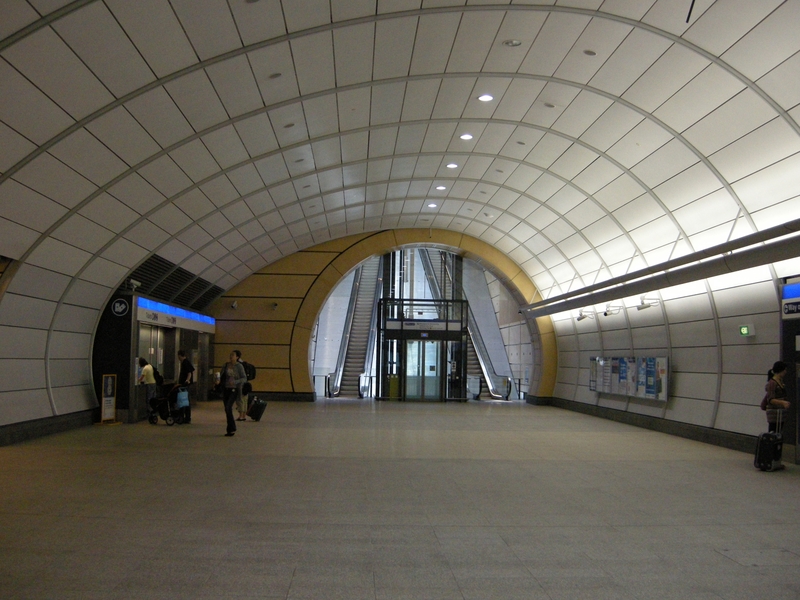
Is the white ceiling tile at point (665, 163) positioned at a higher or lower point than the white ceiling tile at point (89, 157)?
higher

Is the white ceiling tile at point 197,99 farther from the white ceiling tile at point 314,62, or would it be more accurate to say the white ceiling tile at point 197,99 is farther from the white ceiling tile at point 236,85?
the white ceiling tile at point 314,62

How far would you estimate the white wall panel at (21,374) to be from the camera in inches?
478

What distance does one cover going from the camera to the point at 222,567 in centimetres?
539

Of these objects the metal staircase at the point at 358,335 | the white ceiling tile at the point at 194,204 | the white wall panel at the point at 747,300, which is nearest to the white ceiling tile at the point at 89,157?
the white ceiling tile at the point at 194,204

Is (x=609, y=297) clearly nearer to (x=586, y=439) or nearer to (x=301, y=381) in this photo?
(x=586, y=439)

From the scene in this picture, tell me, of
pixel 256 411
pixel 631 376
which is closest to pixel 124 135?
pixel 256 411

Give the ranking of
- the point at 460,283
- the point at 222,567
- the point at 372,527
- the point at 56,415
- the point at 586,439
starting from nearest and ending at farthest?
the point at 222,567
the point at 372,527
the point at 56,415
the point at 586,439
the point at 460,283

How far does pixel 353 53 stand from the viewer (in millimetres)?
10641

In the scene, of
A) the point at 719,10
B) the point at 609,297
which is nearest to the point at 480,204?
the point at 609,297

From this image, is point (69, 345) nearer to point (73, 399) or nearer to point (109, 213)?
point (73, 399)

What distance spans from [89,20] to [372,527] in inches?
244

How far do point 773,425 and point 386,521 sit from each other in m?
7.54

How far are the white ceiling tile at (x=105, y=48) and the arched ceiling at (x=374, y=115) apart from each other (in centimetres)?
3

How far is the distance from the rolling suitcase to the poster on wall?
13036 millimetres
